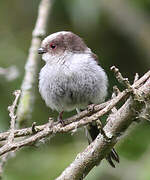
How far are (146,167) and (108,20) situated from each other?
3.31 m

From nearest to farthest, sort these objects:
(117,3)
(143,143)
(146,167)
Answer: (146,167)
(143,143)
(117,3)

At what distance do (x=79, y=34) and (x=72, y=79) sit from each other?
267 cm

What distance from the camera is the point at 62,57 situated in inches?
193

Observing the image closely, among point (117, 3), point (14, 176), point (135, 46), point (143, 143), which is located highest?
point (117, 3)

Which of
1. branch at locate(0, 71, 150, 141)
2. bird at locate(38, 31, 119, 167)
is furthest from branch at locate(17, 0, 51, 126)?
branch at locate(0, 71, 150, 141)

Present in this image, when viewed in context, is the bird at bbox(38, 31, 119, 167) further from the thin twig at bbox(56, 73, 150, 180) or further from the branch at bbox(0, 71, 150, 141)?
the thin twig at bbox(56, 73, 150, 180)

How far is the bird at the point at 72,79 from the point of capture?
183 inches

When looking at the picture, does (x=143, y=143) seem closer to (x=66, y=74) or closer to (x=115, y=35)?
(x=66, y=74)

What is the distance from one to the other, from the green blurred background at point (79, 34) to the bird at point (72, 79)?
0.62 meters

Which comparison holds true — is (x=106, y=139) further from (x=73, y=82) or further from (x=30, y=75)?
(x=30, y=75)

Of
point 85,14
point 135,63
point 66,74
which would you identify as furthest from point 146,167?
point 135,63

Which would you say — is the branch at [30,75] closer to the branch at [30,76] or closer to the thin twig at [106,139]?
the branch at [30,76]

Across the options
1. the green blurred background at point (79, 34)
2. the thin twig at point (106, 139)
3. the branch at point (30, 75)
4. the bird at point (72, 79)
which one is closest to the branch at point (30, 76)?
the branch at point (30, 75)

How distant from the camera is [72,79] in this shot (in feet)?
15.2
